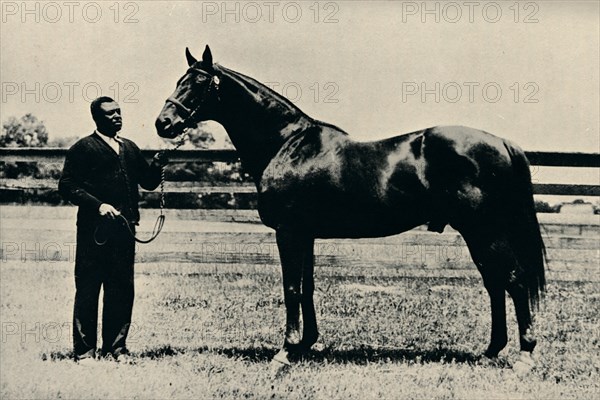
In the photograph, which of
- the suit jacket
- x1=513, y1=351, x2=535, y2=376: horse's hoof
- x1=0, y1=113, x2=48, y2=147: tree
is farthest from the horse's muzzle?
x1=513, y1=351, x2=535, y2=376: horse's hoof

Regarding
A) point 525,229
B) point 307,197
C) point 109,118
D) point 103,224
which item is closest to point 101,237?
point 103,224

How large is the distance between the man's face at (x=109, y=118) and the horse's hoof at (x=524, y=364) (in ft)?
10.9

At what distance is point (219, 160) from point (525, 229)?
3.06m

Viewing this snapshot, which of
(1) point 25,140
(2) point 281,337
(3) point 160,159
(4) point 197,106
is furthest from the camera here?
(1) point 25,140

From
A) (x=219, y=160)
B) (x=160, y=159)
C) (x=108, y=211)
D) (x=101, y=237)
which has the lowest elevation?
(x=101, y=237)

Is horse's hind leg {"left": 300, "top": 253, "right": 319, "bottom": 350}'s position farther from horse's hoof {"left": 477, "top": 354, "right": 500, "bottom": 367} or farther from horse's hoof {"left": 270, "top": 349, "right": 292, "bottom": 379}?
horse's hoof {"left": 477, "top": 354, "right": 500, "bottom": 367}

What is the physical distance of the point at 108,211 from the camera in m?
4.02

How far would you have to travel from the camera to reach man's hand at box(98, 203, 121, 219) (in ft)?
13.2

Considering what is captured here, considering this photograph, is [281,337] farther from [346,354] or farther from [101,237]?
[101,237]

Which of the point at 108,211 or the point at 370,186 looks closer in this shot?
the point at 108,211

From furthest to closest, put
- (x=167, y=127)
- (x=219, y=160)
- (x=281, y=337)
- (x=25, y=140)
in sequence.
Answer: (x=25, y=140) < (x=219, y=160) < (x=281, y=337) < (x=167, y=127)

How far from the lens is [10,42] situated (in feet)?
15.7

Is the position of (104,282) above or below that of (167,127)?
below

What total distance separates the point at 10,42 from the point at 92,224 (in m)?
1.87
